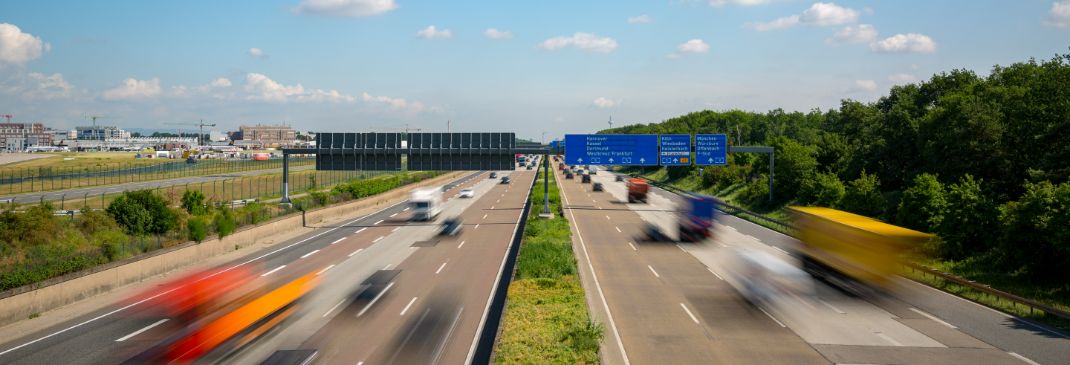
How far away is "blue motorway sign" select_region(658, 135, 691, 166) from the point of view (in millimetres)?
55688

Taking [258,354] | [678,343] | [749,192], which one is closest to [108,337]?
[258,354]

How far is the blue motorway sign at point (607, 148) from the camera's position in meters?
55.3

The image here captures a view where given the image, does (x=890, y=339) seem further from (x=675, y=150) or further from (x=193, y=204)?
(x=193, y=204)

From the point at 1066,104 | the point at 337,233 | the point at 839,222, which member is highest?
the point at 1066,104

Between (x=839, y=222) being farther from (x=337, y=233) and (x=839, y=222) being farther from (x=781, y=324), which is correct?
(x=337, y=233)

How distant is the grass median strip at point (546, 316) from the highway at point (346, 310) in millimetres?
1338

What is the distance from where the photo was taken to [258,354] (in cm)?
1886

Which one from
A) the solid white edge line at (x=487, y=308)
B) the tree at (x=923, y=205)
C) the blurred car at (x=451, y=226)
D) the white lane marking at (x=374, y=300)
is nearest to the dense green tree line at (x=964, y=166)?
the tree at (x=923, y=205)

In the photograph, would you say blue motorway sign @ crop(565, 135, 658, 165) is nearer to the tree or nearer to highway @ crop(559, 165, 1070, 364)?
the tree

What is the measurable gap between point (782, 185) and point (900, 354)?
48.0 metres

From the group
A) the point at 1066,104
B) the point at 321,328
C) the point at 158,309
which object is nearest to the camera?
the point at 321,328

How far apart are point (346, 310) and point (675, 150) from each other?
121ft

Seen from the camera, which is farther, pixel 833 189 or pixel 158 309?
pixel 833 189

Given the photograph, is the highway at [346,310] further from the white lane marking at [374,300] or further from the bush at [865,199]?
the bush at [865,199]
